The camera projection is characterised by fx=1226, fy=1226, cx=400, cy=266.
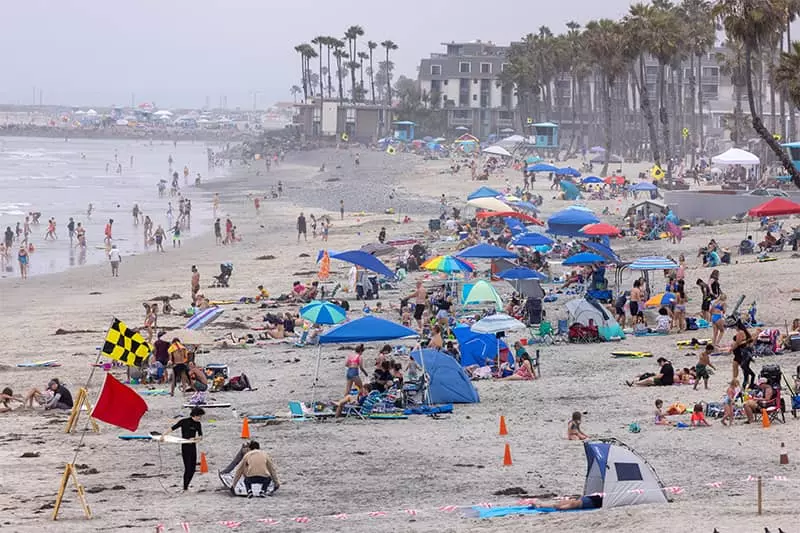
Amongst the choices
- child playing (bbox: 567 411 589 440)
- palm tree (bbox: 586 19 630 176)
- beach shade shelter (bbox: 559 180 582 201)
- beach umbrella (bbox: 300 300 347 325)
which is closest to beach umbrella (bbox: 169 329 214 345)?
beach umbrella (bbox: 300 300 347 325)

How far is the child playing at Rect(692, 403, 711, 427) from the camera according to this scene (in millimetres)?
16156

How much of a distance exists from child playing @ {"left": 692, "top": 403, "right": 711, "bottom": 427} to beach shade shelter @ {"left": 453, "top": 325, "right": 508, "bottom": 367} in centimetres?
509

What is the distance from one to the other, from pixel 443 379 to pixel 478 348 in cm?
258

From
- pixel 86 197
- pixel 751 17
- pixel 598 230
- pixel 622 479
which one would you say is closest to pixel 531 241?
pixel 598 230

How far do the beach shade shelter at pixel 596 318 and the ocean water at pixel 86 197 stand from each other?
22.0 m

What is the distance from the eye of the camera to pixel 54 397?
61.4 feet

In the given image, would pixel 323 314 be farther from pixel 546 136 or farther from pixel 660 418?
pixel 546 136

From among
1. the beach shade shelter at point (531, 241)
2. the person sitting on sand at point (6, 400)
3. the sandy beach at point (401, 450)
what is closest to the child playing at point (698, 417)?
the sandy beach at point (401, 450)

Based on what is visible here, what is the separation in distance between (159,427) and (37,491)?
3.45m

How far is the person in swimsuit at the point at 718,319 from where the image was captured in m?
21.2

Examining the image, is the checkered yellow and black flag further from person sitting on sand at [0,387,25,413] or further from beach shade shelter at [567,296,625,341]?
beach shade shelter at [567,296,625,341]

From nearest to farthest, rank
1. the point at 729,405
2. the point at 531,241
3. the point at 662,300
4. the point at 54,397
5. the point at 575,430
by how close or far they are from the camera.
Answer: the point at 575,430
the point at 729,405
the point at 54,397
the point at 662,300
the point at 531,241

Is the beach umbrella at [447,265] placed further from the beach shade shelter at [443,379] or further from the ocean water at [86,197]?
the ocean water at [86,197]

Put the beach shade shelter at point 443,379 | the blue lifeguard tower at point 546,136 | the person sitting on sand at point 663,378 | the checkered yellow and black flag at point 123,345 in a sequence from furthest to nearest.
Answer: the blue lifeguard tower at point 546,136 < the person sitting on sand at point 663,378 < the beach shade shelter at point 443,379 < the checkered yellow and black flag at point 123,345
